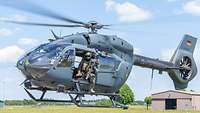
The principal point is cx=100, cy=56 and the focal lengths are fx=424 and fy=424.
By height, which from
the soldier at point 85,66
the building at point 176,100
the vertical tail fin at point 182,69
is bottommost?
the building at point 176,100

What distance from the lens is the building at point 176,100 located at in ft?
301


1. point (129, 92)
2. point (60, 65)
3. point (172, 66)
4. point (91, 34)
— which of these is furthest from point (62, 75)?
point (129, 92)

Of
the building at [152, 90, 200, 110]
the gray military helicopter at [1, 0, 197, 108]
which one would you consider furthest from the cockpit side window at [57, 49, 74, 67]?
the building at [152, 90, 200, 110]

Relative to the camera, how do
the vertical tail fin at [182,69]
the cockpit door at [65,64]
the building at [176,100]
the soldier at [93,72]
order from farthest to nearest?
1. the building at [176,100]
2. the vertical tail fin at [182,69]
3. the soldier at [93,72]
4. the cockpit door at [65,64]

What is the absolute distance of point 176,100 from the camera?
315 feet

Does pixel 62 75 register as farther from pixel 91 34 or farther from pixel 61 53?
pixel 91 34

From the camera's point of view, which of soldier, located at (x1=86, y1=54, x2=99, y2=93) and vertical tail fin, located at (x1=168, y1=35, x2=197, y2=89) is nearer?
soldier, located at (x1=86, y1=54, x2=99, y2=93)

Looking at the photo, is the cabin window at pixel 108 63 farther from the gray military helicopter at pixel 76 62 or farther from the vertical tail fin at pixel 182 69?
the vertical tail fin at pixel 182 69

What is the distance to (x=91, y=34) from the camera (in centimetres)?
2412

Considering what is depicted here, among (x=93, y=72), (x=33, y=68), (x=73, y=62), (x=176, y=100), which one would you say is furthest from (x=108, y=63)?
(x=176, y=100)

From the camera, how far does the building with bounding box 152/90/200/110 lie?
9175cm

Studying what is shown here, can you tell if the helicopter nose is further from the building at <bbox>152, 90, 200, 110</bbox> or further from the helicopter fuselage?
the building at <bbox>152, 90, 200, 110</bbox>

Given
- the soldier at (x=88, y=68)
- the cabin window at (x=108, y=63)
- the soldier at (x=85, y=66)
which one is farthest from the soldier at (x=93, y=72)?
the cabin window at (x=108, y=63)

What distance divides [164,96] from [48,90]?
258 ft
